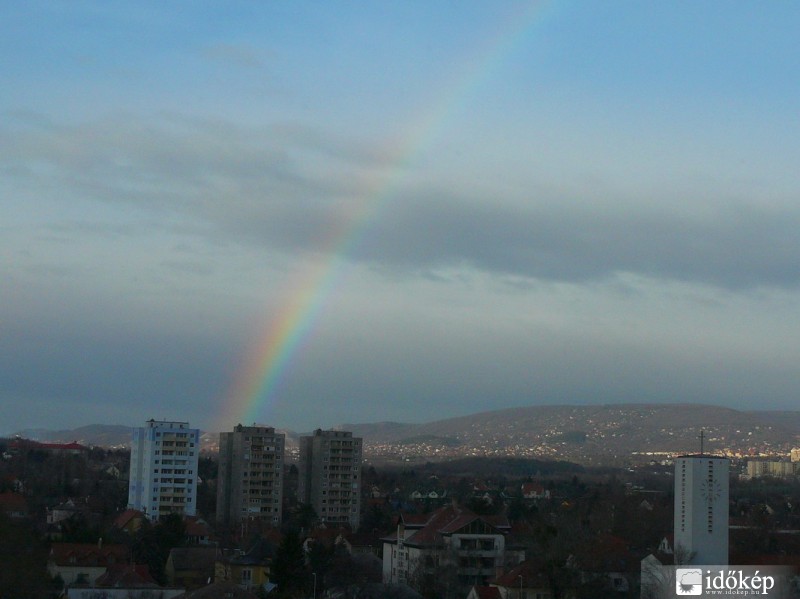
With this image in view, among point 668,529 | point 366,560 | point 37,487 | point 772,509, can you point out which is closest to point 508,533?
point 366,560

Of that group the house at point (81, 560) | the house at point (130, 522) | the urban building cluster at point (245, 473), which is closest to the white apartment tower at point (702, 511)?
the house at point (81, 560)

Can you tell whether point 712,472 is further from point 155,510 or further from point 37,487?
point 37,487

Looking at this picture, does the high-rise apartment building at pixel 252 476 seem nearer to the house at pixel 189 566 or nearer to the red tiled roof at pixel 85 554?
the house at pixel 189 566

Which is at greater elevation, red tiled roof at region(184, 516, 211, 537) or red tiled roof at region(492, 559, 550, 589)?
red tiled roof at region(492, 559, 550, 589)

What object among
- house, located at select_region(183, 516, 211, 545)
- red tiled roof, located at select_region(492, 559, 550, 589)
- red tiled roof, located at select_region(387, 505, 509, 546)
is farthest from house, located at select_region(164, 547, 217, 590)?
red tiled roof, located at select_region(492, 559, 550, 589)

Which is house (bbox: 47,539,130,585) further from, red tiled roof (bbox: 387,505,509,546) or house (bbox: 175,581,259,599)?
red tiled roof (bbox: 387,505,509,546)

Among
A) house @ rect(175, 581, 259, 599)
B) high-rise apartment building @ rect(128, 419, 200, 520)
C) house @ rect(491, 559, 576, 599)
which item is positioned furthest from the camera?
high-rise apartment building @ rect(128, 419, 200, 520)
